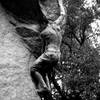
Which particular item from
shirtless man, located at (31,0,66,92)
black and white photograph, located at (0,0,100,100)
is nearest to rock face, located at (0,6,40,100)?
black and white photograph, located at (0,0,100,100)

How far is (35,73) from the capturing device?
10.5 ft

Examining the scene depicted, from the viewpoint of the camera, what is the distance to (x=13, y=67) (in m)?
3.24

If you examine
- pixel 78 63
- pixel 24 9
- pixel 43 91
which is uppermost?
pixel 24 9

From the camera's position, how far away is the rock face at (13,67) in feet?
9.75

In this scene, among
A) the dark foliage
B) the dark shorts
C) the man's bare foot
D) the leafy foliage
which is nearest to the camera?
the man's bare foot

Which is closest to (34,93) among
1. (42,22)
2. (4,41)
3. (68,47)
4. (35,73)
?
(35,73)

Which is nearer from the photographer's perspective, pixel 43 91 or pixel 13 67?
pixel 43 91

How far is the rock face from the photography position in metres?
2.97

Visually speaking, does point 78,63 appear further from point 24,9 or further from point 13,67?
point 13,67

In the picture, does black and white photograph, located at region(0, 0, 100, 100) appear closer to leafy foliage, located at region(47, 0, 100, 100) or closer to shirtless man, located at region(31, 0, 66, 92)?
shirtless man, located at region(31, 0, 66, 92)

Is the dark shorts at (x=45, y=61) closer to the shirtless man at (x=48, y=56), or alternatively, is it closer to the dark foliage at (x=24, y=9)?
the shirtless man at (x=48, y=56)

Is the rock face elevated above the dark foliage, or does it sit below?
below

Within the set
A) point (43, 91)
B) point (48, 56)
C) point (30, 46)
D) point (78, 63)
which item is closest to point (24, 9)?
point (30, 46)

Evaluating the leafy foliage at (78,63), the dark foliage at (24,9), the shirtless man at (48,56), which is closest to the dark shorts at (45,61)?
the shirtless man at (48,56)
